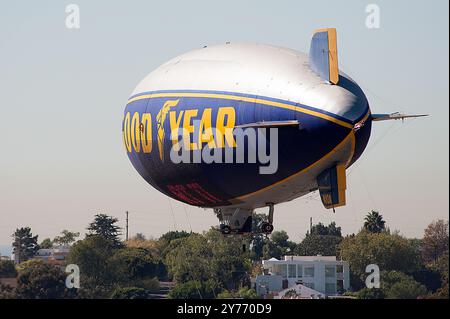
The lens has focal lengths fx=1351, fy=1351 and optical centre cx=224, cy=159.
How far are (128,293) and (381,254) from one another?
37.4 meters

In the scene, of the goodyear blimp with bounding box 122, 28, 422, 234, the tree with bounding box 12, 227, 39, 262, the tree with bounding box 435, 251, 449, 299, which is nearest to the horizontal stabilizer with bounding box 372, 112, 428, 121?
the goodyear blimp with bounding box 122, 28, 422, 234

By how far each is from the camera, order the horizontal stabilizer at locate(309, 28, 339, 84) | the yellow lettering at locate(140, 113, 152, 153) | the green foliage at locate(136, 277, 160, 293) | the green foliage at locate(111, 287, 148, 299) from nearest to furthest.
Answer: the horizontal stabilizer at locate(309, 28, 339, 84)
the yellow lettering at locate(140, 113, 152, 153)
the green foliage at locate(111, 287, 148, 299)
the green foliage at locate(136, 277, 160, 293)

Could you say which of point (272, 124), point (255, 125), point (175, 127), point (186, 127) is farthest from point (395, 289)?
point (272, 124)

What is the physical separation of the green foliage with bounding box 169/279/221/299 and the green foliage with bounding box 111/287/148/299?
3.52m

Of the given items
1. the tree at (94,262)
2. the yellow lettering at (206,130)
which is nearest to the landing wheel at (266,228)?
the yellow lettering at (206,130)

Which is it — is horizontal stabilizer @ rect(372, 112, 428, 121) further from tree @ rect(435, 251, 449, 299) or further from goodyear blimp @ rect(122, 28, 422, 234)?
tree @ rect(435, 251, 449, 299)

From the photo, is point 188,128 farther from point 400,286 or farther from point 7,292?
point 400,286

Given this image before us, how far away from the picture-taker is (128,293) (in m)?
134

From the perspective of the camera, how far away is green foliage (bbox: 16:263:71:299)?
132 meters

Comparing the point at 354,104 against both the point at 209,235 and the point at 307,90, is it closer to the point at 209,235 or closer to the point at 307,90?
the point at 307,90

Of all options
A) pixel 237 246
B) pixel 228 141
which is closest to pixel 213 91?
pixel 228 141

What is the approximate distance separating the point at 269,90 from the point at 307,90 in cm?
261

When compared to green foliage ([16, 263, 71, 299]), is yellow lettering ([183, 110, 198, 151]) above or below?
above

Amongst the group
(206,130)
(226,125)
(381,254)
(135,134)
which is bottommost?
(381,254)
